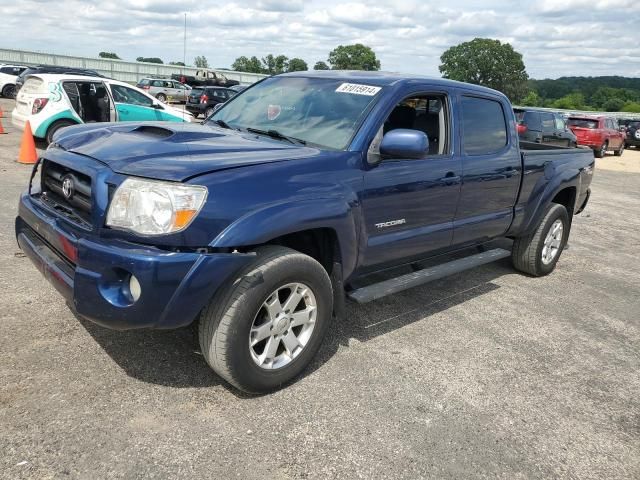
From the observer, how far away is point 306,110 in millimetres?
3854

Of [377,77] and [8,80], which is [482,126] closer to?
[377,77]

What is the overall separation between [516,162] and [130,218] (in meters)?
3.42

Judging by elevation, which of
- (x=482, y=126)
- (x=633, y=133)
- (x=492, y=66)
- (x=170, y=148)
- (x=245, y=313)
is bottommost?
(x=633, y=133)

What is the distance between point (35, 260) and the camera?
10.4 ft

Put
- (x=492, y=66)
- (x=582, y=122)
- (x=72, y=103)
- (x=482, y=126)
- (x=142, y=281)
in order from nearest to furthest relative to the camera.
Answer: (x=142, y=281) → (x=482, y=126) → (x=72, y=103) → (x=582, y=122) → (x=492, y=66)

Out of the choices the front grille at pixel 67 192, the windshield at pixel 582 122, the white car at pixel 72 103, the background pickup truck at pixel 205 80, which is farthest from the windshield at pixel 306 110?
the background pickup truck at pixel 205 80

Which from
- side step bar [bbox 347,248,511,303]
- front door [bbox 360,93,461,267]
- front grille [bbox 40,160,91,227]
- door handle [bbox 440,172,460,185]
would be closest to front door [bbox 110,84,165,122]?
front grille [bbox 40,160,91,227]

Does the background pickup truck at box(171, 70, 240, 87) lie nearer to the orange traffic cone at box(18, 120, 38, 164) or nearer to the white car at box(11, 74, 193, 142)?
the white car at box(11, 74, 193, 142)

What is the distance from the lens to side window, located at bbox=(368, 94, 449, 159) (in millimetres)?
4062

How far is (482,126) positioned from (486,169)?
1.26ft

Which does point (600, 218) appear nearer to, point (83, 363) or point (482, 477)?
point (482, 477)

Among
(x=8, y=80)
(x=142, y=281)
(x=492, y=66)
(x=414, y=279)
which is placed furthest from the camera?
(x=492, y=66)

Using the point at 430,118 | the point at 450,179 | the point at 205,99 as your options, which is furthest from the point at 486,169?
the point at 205,99

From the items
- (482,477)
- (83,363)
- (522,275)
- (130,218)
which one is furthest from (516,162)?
(83,363)
